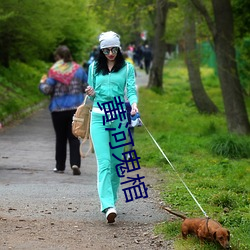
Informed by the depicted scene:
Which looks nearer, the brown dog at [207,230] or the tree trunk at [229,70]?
the brown dog at [207,230]

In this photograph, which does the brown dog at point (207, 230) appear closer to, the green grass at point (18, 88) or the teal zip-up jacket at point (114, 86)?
the teal zip-up jacket at point (114, 86)

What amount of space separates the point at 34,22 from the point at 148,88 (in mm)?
15634

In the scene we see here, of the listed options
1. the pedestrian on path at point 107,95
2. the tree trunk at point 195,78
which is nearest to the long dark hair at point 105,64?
the pedestrian on path at point 107,95

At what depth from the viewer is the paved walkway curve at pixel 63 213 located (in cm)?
666

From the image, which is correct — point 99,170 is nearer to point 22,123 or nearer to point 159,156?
point 159,156

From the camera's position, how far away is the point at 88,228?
720 cm

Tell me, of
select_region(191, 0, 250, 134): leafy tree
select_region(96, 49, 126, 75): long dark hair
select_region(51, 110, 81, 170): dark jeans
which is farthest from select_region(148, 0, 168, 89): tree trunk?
select_region(96, 49, 126, 75): long dark hair

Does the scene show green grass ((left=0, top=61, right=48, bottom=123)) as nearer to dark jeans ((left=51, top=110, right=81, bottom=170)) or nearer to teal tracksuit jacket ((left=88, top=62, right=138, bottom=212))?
dark jeans ((left=51, top=110, right=81, bottom=170))

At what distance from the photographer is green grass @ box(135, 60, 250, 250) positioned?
23.7 feet

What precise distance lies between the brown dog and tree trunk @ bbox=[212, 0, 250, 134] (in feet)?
33.0

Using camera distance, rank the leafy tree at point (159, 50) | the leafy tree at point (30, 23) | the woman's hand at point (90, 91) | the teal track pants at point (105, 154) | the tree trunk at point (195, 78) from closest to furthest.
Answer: the teal track pants at point (105, 154)
the woman's hand at point (90, 91)
the leafy tree at point (30, 23)
the tree trunk at point (195, 78)
the leafy tree at point (159, 50)

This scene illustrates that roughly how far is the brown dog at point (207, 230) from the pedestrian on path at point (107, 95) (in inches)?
45.0

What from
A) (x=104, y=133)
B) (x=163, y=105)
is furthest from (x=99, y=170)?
(x=163, y=105)

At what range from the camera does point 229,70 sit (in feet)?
53.4
